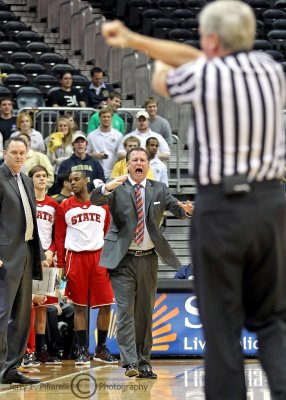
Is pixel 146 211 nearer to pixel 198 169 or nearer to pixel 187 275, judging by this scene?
pixel 187 275

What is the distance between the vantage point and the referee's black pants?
15.9 ft

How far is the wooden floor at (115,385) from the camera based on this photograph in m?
8.73

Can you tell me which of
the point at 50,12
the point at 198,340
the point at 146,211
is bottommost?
the point at 198,340

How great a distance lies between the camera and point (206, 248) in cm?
491

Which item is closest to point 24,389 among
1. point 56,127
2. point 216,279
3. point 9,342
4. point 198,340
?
point 9,342

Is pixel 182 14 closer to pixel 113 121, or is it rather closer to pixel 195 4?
pixel 195 4

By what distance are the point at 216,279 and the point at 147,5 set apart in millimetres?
20262

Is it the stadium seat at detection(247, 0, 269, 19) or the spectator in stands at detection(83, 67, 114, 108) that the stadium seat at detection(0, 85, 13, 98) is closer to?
the spectator in stands at detection(83, 67, 114, 108)

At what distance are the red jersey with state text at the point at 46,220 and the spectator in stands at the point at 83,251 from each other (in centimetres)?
10

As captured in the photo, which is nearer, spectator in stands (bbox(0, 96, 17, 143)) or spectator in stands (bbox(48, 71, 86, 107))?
spectator in stands (bbox(0, 96, 17, 143))

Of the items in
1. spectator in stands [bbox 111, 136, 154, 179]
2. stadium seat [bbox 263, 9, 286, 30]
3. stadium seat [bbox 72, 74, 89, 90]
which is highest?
stadium seat [bbox 263, 9, 286, 30]

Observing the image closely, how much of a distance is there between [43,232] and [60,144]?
3022 millimetres

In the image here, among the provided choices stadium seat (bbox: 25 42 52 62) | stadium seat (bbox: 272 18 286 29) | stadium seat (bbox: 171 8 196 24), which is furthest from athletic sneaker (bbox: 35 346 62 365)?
stadium seat (bbox: 272 18 286 29)

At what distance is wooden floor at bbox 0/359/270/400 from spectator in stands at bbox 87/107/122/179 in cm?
463
